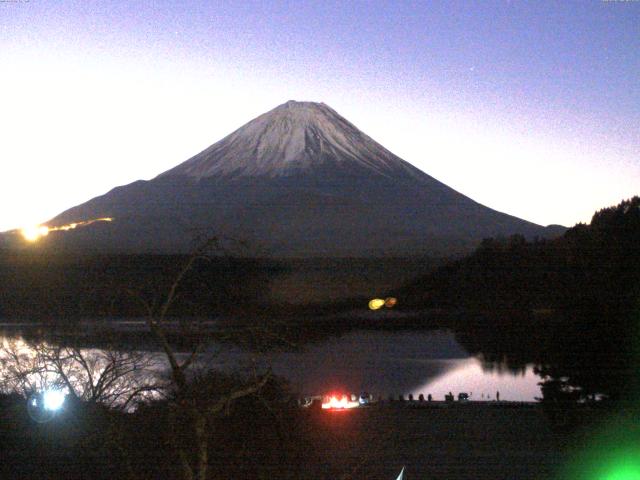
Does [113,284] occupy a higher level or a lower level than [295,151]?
lower

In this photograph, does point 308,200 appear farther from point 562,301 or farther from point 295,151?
point 562,301

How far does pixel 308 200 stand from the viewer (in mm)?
37188

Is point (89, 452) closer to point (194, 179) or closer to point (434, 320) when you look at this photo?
point (434, 320)

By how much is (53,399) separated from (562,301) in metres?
6.43

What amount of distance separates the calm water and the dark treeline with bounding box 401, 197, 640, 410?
97 centimetres

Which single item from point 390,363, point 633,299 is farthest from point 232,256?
point 390,363

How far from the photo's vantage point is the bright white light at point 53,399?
4688 mm

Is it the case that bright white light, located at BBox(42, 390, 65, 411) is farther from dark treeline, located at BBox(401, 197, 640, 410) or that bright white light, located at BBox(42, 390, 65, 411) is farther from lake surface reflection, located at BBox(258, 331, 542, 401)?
lake surface reflection, located at BBox(258, 331, 542, 401)

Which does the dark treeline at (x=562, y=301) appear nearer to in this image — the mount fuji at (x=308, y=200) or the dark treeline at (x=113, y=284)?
the dark treeline at (x=113, y=284)

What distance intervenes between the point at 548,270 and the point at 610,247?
227 centimetres

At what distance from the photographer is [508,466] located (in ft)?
27.6

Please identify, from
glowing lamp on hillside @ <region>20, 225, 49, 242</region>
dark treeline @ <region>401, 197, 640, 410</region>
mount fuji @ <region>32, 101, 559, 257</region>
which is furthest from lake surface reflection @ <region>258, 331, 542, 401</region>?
glowing lamp on hillside @ <region>20, 225, 49, 242</region>

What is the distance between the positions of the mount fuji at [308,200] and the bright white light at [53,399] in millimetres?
12898

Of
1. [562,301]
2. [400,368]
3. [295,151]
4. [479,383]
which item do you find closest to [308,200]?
[295,151]
